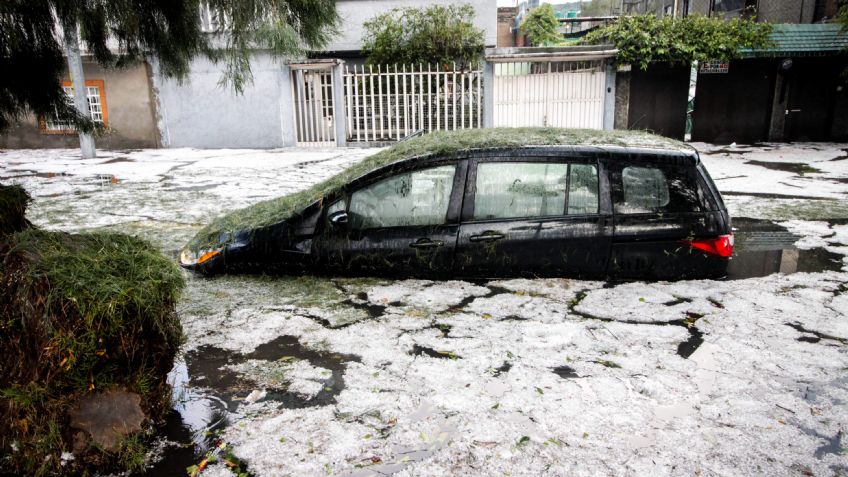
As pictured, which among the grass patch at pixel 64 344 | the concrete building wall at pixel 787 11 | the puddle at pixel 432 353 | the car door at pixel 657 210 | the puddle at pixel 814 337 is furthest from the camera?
the concrete building wall at pixel 787 11

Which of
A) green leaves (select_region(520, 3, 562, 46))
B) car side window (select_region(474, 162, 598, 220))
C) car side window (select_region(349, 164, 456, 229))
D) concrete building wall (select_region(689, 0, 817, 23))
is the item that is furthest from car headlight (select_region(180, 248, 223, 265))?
green leaves (select_region(520, 3, 562, 46))

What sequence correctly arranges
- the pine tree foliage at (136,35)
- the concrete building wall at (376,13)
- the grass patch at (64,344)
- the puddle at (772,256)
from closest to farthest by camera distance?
the grass patch at (64,344), the pine tree foliage at (136,35), the puddle at (772,256), the concrete building wall at (376,13)

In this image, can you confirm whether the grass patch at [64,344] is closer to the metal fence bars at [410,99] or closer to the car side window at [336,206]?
the car side window at [336,206]

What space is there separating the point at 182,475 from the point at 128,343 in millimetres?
662

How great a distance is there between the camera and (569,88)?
1642cm

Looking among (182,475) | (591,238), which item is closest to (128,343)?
(182,475)

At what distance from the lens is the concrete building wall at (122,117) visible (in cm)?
1752

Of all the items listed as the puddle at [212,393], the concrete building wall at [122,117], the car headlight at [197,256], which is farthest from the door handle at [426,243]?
the concrete building wall at [122,117]

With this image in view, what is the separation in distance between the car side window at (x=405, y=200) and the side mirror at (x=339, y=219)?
0.23 ft

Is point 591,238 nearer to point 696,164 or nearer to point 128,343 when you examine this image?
point 696,164

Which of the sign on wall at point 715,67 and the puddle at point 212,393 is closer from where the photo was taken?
the puddle at point 212,393

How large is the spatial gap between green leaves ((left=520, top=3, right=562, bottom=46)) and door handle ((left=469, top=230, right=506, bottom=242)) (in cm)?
2706

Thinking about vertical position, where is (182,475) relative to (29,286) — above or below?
below

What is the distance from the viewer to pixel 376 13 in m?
17.5
